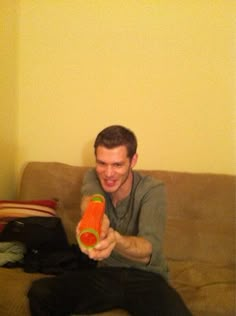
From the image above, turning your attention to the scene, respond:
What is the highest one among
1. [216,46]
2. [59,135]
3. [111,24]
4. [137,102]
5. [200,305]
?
[111,24]

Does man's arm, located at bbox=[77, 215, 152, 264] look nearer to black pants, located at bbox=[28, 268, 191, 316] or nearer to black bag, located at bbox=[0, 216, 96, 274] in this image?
black pants, located at bbox=[28, 268, 191, 316]

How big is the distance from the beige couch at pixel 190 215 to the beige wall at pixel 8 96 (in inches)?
9.7

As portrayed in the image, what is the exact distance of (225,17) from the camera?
2111mm

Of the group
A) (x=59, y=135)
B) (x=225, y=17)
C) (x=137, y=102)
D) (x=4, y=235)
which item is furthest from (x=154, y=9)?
(x=4, y=235)

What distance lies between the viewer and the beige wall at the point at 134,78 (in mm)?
2145

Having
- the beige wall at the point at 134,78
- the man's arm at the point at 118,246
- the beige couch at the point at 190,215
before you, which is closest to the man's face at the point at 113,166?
the man's arm at the point at 118,246

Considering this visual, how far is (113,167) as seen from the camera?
1360 millimetres

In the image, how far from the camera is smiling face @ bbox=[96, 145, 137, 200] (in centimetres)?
135

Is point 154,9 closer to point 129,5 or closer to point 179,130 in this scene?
point 129,5

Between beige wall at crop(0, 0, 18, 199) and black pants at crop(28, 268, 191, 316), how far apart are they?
1.04m

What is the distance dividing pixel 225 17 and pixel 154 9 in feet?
1.50

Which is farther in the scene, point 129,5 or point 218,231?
point 129,5

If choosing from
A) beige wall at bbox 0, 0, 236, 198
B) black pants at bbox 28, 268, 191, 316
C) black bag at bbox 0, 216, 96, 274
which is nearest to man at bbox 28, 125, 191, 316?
black pants at bbox 28, 268, 191, 316

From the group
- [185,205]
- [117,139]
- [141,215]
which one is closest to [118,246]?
[141,215]
